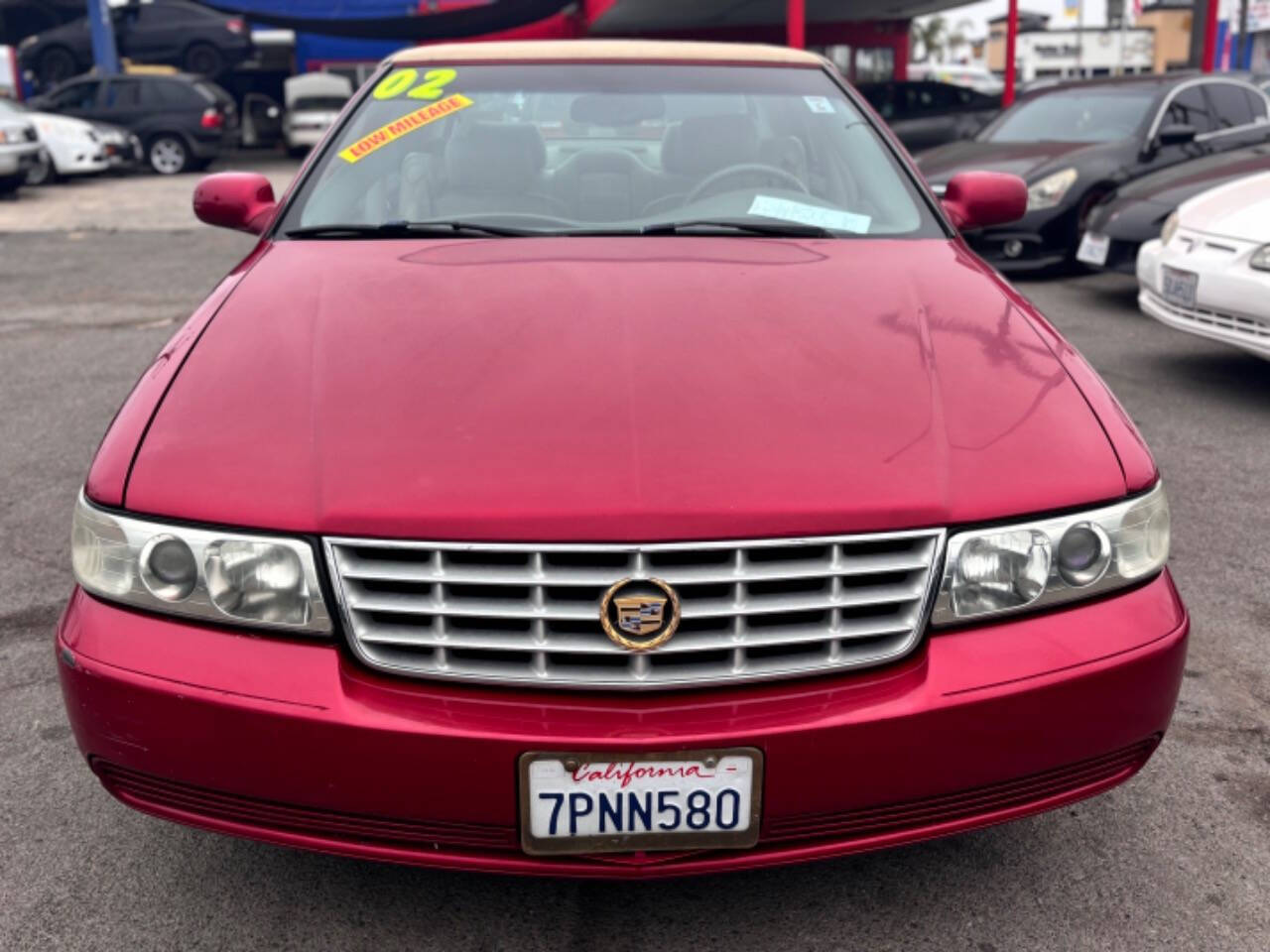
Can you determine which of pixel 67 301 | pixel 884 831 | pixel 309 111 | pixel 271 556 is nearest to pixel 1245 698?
pixel 884 831

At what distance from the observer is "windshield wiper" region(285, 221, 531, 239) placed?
9.53ft

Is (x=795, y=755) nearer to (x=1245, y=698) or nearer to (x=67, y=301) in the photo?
(x=1245, y=698)

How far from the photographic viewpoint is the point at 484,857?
191cm

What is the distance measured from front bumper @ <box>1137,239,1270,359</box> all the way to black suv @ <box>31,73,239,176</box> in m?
17.9

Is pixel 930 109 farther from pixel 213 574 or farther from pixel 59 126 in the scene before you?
pixel 213 574

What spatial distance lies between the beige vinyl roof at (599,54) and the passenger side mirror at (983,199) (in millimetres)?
590

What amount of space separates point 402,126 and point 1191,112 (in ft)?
26.2

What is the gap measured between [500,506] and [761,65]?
7.08 feet

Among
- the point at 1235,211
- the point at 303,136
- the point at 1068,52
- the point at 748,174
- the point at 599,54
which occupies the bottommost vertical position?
the point at 1068,52

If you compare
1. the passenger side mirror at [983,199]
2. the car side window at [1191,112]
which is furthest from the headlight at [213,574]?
the car side window at [1191,112]

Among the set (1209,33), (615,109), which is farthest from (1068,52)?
(615,109)

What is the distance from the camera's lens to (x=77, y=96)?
20.5 metres

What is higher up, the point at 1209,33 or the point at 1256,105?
the point at 1209,33

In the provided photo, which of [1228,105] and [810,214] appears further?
[1228,105]
